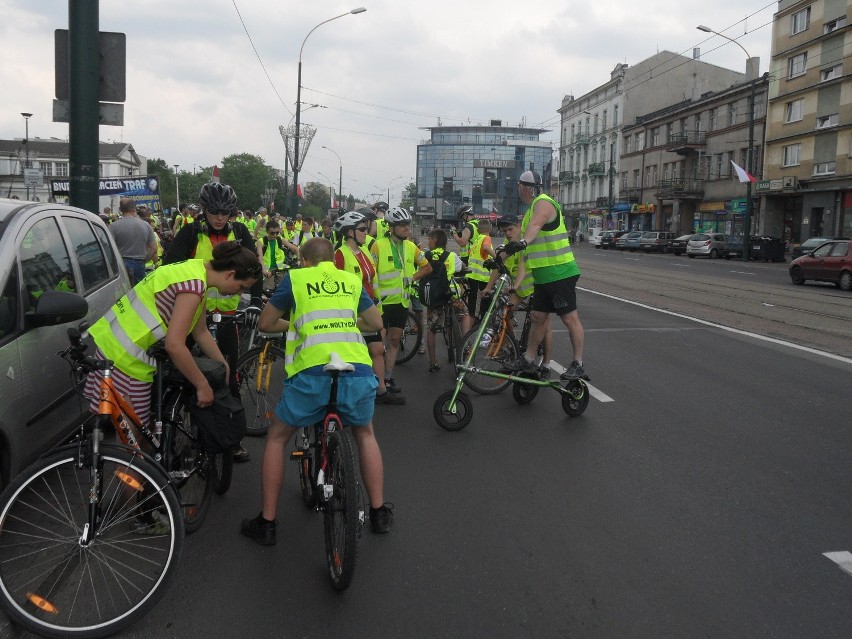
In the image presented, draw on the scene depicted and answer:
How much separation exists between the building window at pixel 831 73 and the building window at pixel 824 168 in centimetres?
441

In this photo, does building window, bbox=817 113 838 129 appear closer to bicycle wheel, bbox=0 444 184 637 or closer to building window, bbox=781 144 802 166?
building window, bbox=781 144 802 166

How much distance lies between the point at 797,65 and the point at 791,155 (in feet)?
16.7

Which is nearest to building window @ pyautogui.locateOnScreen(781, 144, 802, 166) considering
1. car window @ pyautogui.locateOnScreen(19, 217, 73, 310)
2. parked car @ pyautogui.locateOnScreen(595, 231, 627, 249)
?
parked car @ pyautogui.locateOnScreen(595, 231, 627, 249)

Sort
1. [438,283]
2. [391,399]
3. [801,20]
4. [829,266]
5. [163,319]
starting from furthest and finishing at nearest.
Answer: [801,20] < [829,266] < [438,283] < [391,399] < [163,319]

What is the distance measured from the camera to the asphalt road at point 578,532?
348 cm

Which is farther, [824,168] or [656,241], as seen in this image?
[656,241]

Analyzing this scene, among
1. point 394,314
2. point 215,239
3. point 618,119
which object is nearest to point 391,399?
point 394,314

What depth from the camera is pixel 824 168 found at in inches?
1751

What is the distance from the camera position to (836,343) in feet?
38.2

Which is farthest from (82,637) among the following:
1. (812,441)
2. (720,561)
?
(812,441)

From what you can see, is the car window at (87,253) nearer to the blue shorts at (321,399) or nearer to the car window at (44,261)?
the car window at (44,261)

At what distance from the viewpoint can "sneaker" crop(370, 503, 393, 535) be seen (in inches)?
172

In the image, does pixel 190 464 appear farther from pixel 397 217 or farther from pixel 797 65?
pixel 797 65

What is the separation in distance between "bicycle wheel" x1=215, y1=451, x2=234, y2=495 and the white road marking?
3199 millimetres
